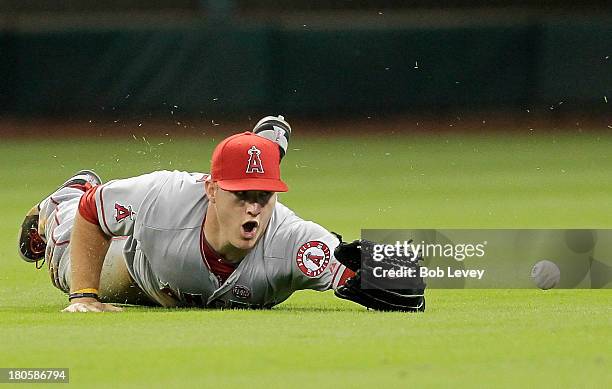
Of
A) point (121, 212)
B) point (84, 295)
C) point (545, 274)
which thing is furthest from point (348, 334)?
point (545, 274)

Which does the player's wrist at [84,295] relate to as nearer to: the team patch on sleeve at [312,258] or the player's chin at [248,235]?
the player's chin at [248,235]

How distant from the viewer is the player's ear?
682cm

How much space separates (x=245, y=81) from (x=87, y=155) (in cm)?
363

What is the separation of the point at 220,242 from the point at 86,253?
74 cm

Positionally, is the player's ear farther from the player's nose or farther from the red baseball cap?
the player's nose

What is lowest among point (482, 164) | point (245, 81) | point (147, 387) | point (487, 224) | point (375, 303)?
point (147, 387)

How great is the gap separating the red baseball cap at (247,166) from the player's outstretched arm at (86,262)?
2.52ft

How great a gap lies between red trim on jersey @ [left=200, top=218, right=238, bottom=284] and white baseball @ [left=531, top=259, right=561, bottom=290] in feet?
5.87

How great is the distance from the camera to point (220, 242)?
6867mm

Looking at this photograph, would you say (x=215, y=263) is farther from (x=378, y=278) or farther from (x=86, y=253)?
(x=378, y=278)

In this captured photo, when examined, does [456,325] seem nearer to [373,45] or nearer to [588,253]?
[588,253]

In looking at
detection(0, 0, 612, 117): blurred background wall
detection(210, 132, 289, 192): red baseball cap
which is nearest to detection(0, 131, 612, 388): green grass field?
detection(210, 132, 289, 192): red baseball cap

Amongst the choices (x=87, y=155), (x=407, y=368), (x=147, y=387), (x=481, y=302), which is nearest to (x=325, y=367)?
(x=407, y=368)

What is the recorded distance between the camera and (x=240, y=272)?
698 cm
